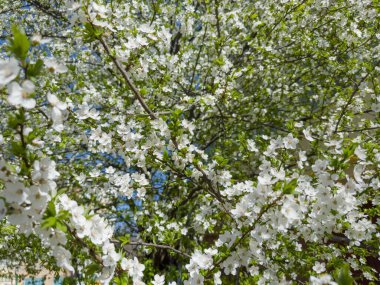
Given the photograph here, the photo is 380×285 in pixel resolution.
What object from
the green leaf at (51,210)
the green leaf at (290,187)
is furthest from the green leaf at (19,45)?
the green leaf at (290,187)

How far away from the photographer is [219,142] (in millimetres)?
6883

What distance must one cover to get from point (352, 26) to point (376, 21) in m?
0.32

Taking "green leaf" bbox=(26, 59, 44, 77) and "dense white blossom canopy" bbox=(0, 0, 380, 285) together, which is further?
"dense white blossom canopy" bbox=(0, 0, 380, 285)

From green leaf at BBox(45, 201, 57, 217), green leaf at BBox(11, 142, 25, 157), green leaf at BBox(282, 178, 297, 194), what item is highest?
green leaf at BBox(282, 178, 297, 194)

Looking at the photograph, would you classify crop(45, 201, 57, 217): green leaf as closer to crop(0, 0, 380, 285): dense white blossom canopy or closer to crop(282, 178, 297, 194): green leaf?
crop(0, 0, 380, 285): dense white blossom canopy

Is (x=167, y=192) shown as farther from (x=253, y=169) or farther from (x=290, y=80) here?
(x=290, y=80)

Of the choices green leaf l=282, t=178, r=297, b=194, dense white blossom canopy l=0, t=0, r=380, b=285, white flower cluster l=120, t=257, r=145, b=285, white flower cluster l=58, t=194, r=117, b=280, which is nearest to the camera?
dense white blossom canopy l=0, t=0, r=380, b=285

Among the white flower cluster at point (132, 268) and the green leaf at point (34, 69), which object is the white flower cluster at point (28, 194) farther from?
the white flower cluster at point (132, 268)

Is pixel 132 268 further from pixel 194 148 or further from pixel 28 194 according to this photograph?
pixel 194 148

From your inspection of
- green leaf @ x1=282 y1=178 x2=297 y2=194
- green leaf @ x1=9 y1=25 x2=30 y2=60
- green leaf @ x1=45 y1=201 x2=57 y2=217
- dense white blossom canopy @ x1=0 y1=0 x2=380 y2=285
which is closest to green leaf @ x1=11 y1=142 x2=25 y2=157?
dense white blossom canopy @ x1=0 y1=0 x2=380 y2=285

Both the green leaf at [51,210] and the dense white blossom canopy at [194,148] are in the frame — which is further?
the dense white blossom canopy at [194,148]

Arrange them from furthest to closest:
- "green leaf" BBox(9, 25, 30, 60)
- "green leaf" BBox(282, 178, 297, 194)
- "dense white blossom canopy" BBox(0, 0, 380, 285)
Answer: "green leaf" BBox(282, 178, 297, 194), "dense white blossom canopy" BBox(0, 0, 380, 285), "green leaf" BBox(9, 25, 30, 60)

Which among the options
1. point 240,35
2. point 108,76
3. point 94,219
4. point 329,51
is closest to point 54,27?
point 108,76

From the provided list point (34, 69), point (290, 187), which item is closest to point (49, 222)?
point (34, 69)
